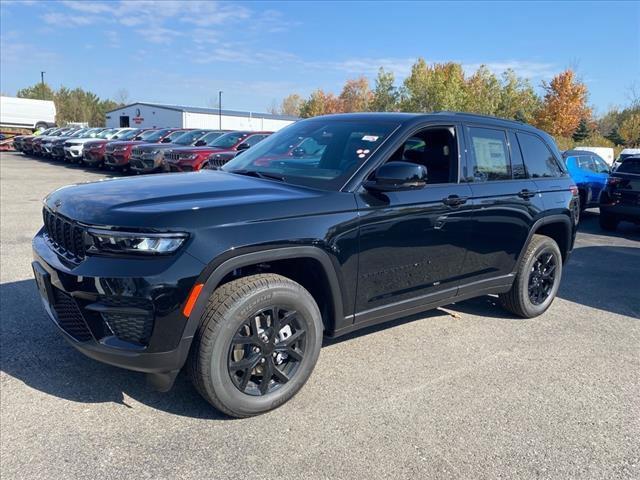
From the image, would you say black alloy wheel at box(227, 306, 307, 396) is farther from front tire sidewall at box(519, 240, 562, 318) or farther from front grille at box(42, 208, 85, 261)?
front tire sidewall at box(519, 240, 562, 318)

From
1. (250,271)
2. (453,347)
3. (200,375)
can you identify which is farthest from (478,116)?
(200,375)

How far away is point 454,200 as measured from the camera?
396 cm

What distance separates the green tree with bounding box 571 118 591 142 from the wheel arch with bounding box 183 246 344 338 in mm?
48323

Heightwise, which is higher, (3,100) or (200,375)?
(3,100)

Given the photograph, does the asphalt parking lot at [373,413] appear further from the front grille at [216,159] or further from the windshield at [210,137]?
the windshield at [210,137]

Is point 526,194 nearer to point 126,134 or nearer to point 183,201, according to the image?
point 183,201

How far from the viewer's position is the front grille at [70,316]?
9.30ft

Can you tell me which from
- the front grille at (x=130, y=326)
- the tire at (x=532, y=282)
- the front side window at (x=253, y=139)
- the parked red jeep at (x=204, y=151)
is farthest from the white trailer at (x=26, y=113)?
the front grille at (x=130, y=326)

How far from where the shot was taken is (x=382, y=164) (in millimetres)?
3574

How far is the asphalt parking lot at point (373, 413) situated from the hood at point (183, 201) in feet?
3.88

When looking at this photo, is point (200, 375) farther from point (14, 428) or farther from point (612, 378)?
point (612, 378)

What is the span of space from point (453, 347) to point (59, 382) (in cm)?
296

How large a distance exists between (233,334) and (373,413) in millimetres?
1029

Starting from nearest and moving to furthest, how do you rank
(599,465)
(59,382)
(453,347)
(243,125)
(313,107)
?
(599,465), (59,382), (453,347), (243,125), (313,107)
